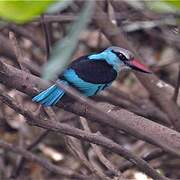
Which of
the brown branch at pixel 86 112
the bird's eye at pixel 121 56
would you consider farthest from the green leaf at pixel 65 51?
the bird's eye at pixel 121 56

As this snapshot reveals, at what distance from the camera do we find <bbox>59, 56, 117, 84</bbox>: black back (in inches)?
104

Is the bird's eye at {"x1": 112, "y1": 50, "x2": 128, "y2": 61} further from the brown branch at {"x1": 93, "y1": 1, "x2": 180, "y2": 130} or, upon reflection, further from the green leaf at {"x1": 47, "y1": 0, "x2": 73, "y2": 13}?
the green leaf at {"x1": 47, "y1": 0, "x2": 73, "y2": 13}

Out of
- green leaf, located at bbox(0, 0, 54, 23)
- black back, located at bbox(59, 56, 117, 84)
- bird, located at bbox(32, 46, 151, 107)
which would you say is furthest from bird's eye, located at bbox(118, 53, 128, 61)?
green leaf, located at bbox(0, 0, 54, 23)

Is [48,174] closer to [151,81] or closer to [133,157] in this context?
[151,81]

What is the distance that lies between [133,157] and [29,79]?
1.68 ft

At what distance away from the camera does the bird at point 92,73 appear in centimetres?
240

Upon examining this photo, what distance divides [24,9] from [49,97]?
1.21 meters

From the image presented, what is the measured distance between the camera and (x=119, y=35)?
3240 millimetres

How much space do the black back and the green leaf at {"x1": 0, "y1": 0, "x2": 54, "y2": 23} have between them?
1.44 meters

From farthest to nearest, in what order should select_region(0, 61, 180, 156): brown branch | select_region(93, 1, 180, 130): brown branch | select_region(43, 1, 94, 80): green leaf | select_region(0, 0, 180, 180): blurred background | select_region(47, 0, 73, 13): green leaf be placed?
1. select_region(0, 0, 180, 180): blurred background
2. select_region(93, 1, 180, 130): brown branch
3. select_region(0, 61, 180, 156): brown branch
4. select_region(47, 0, 73, 13): green leaf
5. select_region(43, 1, 94, 80): green leaf

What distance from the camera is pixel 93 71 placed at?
107 inches

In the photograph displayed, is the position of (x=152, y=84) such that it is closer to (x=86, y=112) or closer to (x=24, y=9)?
(x=86, y=112)

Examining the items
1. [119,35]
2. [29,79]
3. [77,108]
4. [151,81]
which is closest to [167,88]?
[151,81]

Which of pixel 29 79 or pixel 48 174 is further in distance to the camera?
pixel 48 174
